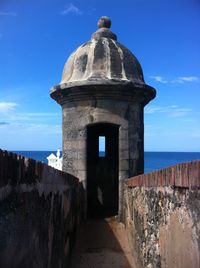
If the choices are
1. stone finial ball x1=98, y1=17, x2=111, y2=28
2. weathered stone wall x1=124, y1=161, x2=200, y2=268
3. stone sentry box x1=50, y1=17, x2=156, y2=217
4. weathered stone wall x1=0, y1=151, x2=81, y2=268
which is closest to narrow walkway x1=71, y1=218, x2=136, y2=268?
stone sentry box x1=50, y1=17, x2=156, y2=217

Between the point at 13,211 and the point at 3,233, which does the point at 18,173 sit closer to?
the point at 13,211

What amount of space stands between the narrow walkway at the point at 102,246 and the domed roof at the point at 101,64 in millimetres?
2320

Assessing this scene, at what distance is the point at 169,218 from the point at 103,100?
3959 mm

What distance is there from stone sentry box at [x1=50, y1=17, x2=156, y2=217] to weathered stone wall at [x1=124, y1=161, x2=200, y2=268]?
7.60 feet

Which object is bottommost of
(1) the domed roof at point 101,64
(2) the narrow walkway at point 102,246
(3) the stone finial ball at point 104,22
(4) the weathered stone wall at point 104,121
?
(2) the narrow walkway at point 102,246

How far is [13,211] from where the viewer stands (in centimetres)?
211

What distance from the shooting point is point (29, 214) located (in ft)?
8.22

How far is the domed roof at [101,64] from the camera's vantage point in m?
6.75

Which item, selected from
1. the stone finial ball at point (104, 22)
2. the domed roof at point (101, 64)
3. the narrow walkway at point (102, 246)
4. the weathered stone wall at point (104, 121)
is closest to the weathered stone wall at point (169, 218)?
the narrow walkway at point (102, 246)

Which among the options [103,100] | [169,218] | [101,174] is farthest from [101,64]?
Result: [169,218]

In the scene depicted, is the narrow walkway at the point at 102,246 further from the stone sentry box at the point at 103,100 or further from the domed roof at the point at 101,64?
the domed roof at the point at 101,64

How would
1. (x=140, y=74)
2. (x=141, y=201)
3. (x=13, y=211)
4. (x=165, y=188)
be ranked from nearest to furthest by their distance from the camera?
1. (x=13, y=211)
2. (x=165, y=188)
3. (x=141, y=201)
4. (x=140, y=74)

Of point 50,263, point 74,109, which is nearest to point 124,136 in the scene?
point 74,109

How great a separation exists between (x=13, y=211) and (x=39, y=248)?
84cm
